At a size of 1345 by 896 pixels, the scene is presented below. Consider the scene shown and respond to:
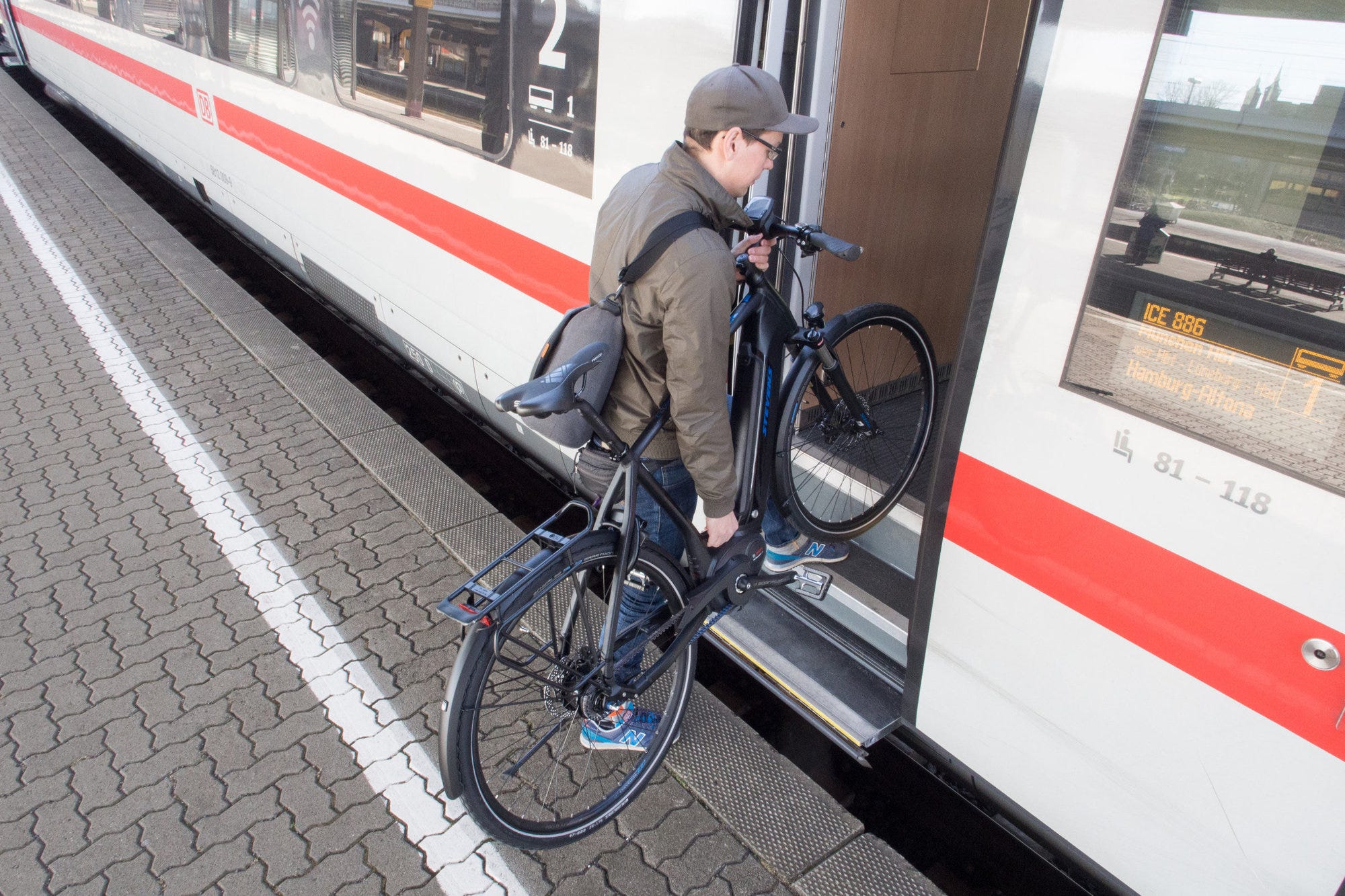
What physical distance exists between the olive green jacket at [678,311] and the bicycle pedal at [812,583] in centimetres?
79

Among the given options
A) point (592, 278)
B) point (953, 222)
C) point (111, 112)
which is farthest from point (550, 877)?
point (111, 112)

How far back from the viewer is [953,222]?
3.88 m

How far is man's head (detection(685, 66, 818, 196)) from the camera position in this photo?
2061mm

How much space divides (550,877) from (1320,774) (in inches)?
71.4

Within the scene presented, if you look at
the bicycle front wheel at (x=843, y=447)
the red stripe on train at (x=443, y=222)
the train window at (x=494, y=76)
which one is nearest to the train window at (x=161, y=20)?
the red stripe on train at (x=443, y=222)

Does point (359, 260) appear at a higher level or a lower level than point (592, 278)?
lower

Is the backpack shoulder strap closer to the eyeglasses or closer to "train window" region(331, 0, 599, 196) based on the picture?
the eyeglasses

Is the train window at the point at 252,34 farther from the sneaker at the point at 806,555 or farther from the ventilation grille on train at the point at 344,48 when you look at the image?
the sneaker at the point at 806,555

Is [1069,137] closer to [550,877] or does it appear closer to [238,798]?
[550,877]

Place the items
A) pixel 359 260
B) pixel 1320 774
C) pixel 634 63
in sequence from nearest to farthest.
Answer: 1. pixel 1320 774
2. pixel 634 63
3. pixel 359 260

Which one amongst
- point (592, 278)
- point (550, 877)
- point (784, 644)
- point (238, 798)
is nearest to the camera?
point (592, 278)

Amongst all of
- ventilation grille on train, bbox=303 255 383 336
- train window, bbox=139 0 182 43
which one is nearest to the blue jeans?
ventilation grille on train, bbox=303 255 383 336

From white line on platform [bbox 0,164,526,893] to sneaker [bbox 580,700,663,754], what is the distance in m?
0.42

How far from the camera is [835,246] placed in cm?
250
